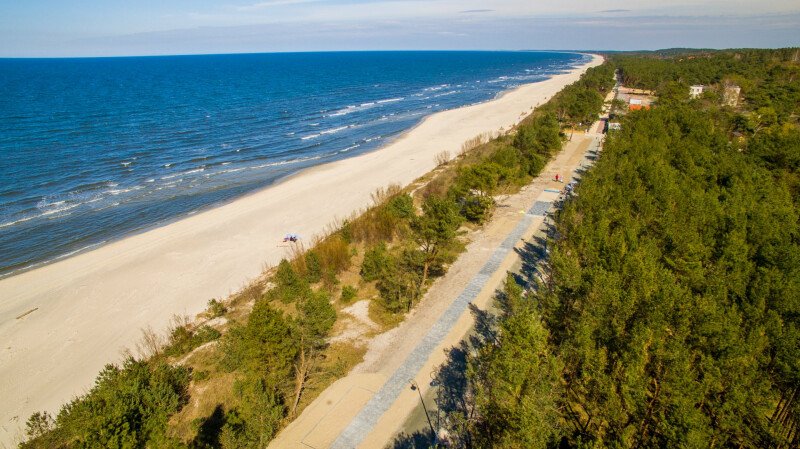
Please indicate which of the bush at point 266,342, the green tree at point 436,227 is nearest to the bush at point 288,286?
the green tree at point 436,227

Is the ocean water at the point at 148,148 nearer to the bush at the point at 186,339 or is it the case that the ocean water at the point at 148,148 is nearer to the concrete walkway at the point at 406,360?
the bush at the point at 186,339

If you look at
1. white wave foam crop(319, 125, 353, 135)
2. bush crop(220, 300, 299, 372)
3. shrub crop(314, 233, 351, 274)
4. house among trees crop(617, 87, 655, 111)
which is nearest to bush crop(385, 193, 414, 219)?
shrub crop(314, 233, 351, 274)

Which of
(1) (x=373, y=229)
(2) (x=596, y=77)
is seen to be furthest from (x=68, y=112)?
(2) (x=596, y=77)

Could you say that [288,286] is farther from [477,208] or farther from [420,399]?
[477,208]

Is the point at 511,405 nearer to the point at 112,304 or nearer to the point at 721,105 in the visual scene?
the point at 112,304

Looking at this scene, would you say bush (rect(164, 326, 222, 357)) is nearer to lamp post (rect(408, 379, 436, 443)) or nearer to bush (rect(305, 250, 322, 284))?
bush (rect(305, 250, 322, 284))

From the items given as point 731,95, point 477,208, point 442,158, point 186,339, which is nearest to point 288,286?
point 186,339
